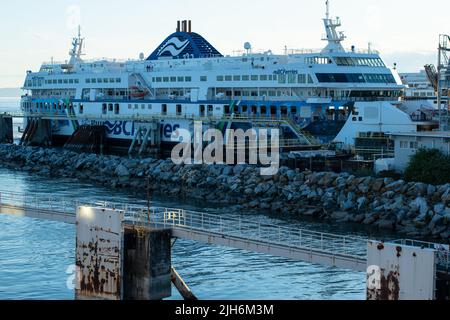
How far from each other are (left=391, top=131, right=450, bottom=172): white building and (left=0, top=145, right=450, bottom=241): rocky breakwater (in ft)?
11.1

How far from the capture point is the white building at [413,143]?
133 feet

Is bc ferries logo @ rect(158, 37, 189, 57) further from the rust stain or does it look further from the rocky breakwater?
the rust stain

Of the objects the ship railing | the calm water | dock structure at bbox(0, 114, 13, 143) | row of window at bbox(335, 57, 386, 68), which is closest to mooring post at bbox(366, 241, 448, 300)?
the calm water

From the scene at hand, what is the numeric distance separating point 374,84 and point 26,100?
118 ft

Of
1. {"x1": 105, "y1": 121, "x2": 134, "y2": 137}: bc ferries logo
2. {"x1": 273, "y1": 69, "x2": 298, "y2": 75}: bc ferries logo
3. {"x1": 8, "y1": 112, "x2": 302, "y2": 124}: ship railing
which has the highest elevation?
{"x1": 273, "y1": 69, "x2": 298, "y2": 75}: bc ferries logo

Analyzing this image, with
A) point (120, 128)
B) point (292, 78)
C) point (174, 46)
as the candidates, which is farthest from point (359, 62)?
point (120, 128)

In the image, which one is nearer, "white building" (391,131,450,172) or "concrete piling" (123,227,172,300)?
"concrete piling" (123,227,172,300)

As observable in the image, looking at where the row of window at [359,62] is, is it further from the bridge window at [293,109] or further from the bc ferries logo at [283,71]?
the bridge window at [293,109]

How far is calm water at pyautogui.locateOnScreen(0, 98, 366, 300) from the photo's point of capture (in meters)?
25.0

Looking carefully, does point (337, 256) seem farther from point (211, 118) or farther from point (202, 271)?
point (211, 118)

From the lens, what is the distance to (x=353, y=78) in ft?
182

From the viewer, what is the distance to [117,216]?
74.6 feet

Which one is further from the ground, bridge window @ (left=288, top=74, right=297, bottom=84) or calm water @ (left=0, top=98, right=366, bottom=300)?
bridge window @ (left=288, top=74, right=297, bottom=84)
